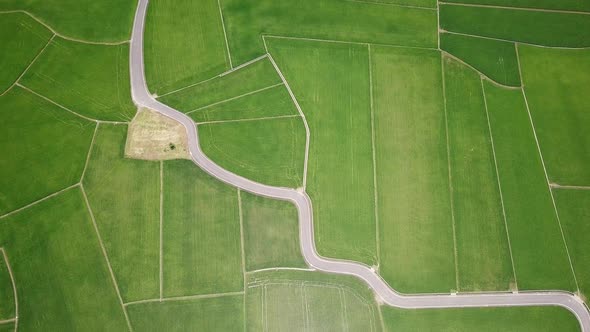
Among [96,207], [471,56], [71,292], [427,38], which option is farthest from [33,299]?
[471,56]

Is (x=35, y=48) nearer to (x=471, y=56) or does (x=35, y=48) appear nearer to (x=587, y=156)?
(x=471, y=56)

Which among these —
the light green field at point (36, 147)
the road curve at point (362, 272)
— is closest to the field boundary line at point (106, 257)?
the light green field at point (36, 147)

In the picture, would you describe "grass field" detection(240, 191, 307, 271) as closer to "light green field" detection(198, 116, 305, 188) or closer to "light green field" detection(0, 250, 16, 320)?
"light green field" detection(198, 116, 305, 188)

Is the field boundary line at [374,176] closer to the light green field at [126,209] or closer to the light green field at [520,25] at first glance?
the light green field at [520,25]

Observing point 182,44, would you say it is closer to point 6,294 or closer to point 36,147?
point 36,147

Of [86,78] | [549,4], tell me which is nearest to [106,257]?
[86,78]

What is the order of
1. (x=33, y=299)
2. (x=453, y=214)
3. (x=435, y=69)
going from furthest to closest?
1. (x=435, y=69)
2. (x=453, y=214)
3. (x=33, y=299)
